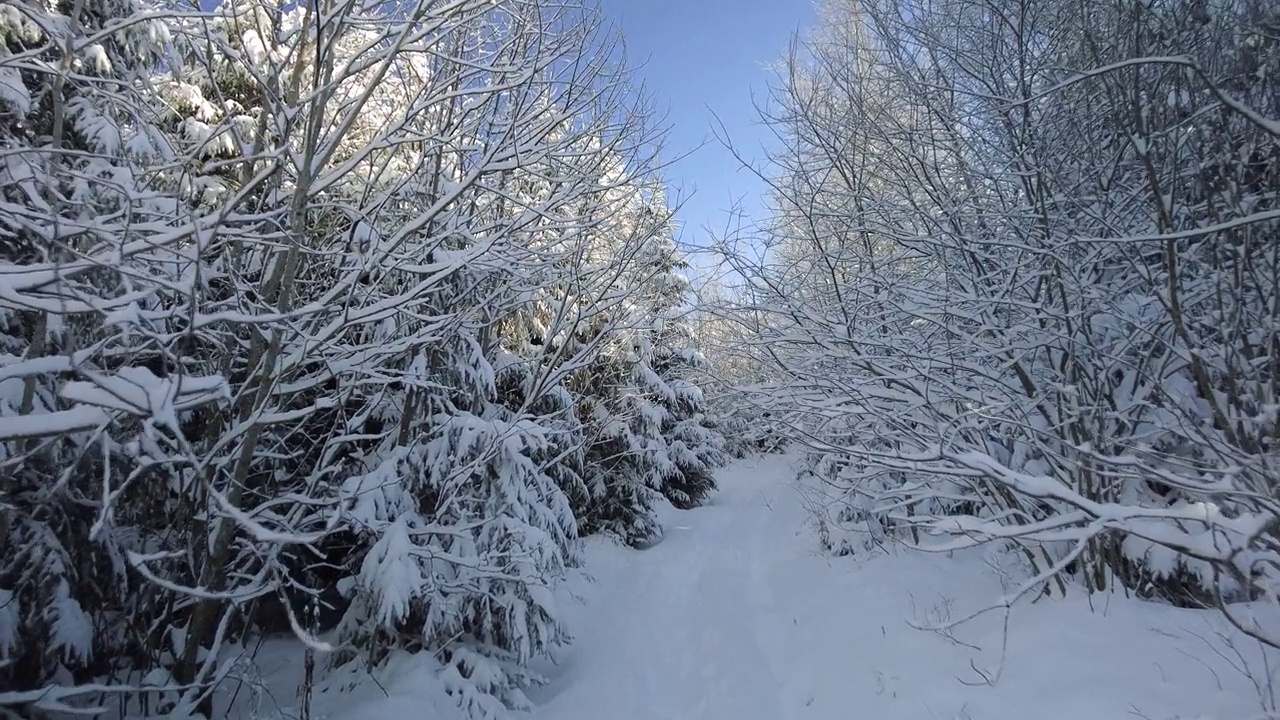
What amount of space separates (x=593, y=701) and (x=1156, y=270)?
5094 mm

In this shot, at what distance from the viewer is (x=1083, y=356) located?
447cm

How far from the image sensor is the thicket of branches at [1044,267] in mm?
3480

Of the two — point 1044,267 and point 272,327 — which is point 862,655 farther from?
point 272,327

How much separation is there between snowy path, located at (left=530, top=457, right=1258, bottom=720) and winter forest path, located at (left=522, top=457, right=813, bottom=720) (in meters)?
0.02

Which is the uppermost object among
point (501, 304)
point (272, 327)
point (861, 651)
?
point (501, 304)

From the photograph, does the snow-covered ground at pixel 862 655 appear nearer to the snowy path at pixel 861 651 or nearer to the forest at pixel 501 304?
the snowy path at pixel 861 651

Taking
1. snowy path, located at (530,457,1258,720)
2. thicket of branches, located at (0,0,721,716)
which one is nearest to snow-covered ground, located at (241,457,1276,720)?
snowy path, located at (530,457,1258,720)

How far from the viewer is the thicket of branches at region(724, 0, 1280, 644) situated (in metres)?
3.48

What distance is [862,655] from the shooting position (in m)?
5.27

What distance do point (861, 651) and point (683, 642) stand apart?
1.77 metres

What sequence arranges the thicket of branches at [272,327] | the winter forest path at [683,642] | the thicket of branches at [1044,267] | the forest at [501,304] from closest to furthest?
the thicket of branches at [272,327] < the forest at [501,304] < the thicket of branches at [1044,267] < the winter forest path at [683,642]

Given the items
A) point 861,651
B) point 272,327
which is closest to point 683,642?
point 861,651

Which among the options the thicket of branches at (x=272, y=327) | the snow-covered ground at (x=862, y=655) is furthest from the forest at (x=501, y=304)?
the snow-covered ground at (x=862, y=655)

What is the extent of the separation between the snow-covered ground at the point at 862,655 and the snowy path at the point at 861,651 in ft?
0.05
